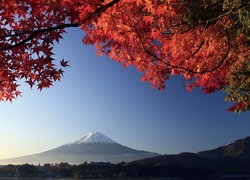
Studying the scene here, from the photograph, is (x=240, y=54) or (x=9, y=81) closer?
(x=9, y=81)

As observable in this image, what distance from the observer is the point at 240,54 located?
1151cm

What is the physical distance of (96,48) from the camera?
457 inches

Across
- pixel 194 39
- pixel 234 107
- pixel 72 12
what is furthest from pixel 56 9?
pixel 234 107

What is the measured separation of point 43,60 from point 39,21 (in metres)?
0.88

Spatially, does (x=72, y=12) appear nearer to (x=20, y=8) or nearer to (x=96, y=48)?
(x=20, y=8)

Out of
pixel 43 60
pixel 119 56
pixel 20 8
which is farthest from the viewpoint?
pixel 119 56

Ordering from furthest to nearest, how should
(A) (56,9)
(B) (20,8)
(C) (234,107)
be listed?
(C) (234,107) < (B) (20,8) < (A) (56,9)

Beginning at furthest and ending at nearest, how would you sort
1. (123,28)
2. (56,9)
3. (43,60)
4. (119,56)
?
(119,56), (123,28), (43,60), (56,9)

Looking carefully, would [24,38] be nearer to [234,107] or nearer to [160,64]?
[160,64]

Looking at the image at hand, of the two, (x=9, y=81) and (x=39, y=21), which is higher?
(x=39, y=21)

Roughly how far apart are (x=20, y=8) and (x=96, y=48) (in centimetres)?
505

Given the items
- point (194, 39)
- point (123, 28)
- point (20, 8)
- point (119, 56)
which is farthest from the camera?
point (119, 56)

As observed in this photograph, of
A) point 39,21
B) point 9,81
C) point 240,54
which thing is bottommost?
point 9,81

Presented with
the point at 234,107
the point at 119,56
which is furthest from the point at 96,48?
the point at 234,107
